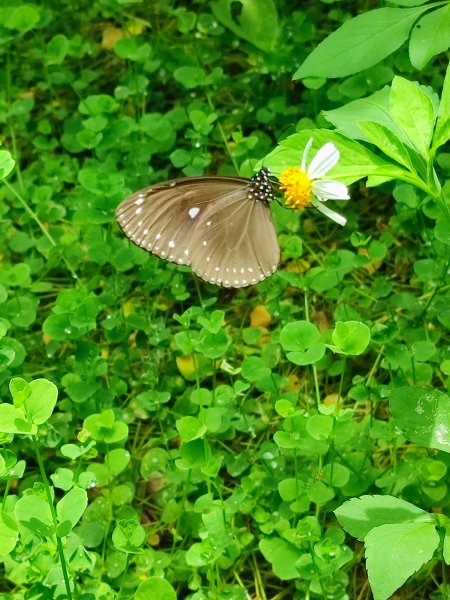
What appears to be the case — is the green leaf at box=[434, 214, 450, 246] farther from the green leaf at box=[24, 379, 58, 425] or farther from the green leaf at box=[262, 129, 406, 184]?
the green leaf at box=[24, 379, 58, 425]

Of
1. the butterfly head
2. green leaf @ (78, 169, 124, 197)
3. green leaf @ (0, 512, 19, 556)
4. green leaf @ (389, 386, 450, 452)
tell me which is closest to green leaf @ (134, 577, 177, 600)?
green leaf @ (0, 512, 19, 556)

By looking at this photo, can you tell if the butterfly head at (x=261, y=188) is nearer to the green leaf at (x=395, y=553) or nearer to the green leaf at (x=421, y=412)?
the green leaf at (x=421, y=412)

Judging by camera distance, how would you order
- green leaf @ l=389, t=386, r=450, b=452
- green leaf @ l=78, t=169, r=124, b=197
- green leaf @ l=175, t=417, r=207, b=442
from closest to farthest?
green leaf @ l=389, t=386, r=450, b=452 < green leaf @ l=175, t=417, r=207, b=442 < green leaf @ l=78, t=169, r=124, b=197

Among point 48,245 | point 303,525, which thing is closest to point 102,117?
point 48,245

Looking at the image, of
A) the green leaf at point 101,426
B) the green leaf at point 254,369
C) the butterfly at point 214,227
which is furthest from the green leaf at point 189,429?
the butterfly at point 214,227

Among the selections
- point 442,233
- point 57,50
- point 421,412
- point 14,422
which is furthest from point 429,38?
point 57,50

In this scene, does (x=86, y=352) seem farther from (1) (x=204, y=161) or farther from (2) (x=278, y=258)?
(1) (x=204, y=161)

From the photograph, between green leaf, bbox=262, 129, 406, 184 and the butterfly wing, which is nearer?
green leaf, bbox=262, 129, 406, 184
